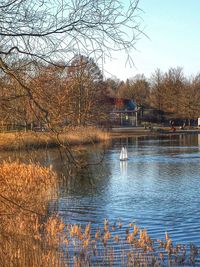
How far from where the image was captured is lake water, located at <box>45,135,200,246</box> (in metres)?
12.9

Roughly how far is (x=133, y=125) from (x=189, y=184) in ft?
215

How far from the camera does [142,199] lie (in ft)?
54.9

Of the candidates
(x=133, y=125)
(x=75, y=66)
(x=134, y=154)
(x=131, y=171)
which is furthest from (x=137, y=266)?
(x=133, y=125)

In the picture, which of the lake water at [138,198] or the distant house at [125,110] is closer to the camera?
the lake water at [138,198]

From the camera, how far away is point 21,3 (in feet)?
14.4

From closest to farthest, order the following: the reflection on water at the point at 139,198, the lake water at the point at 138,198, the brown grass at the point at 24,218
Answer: the brown grass at the point at 24,218, the lake water at the point at 138,198, the reflection on water at the point at 139,198

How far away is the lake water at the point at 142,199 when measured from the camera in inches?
506

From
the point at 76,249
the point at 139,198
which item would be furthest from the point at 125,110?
the point at 76,249

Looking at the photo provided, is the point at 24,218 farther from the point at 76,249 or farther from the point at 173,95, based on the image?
the point at 173,95

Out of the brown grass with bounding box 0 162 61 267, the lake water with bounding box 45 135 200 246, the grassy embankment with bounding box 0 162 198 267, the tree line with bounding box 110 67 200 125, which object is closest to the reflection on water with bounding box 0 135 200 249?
the lake water with bounding box 45 135 200 246

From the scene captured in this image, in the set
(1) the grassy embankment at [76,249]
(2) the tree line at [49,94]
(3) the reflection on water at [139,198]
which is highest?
(2) the tree line at [49,94]

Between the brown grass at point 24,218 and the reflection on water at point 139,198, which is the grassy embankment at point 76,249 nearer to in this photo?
the brown grass at point 24,218

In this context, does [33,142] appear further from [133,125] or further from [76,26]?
[133,125]

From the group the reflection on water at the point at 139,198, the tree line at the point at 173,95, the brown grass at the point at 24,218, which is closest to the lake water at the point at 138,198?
the reflection on water at the point at 139,198
